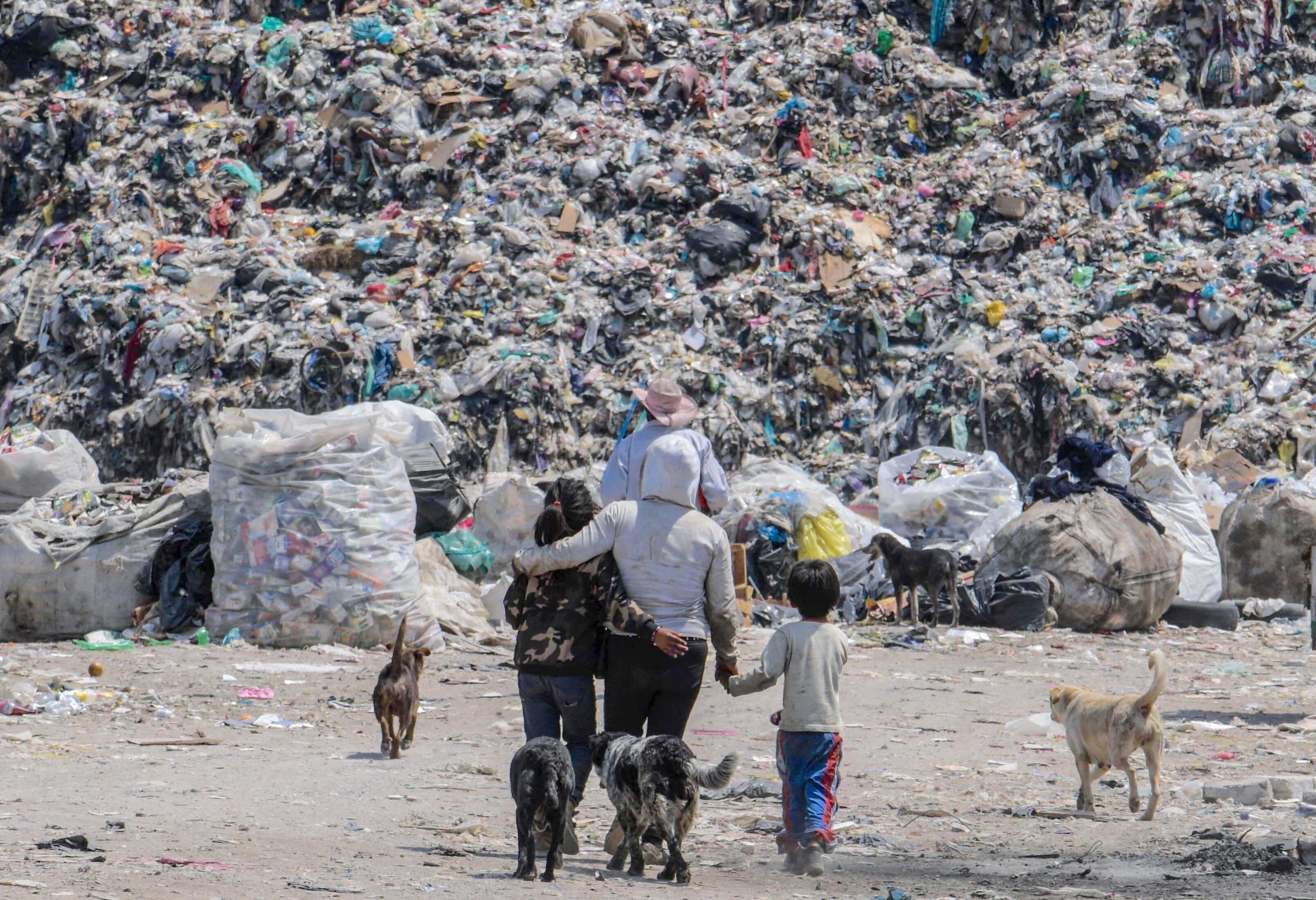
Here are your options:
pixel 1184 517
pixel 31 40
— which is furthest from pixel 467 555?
pixel 31 40

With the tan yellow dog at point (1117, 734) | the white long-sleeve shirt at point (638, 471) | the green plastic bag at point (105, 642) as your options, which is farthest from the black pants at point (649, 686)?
the green plastic bag at point (105, 642)

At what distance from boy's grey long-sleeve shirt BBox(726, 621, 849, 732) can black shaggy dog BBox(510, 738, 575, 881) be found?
46 cm

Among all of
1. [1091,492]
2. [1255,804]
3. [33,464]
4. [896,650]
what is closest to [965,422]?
[1091,492]

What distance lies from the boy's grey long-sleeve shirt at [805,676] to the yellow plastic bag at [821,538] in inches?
207

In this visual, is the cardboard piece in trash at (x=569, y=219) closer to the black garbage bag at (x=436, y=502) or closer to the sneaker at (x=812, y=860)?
the black garbage bag at (x=436, y=502)

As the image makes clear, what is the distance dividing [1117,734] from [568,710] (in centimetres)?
137

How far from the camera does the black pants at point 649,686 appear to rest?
3.38 metres

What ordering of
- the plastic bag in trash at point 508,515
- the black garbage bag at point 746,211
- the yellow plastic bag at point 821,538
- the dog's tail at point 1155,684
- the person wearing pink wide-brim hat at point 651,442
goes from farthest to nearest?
the black garbage bag at point 746,211, the yellow plastic bag at point 821,538, the plastic bag in trash at point 508,515, the person wearing pink wide-brim hat at point 651,442, the dog's tail at point 1155,684

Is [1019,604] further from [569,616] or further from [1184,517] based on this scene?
[569,616]

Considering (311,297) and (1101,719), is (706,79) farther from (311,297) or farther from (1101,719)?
(1101,719)

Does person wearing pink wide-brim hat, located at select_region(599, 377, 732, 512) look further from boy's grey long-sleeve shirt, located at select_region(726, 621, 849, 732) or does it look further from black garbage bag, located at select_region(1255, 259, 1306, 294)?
black garbage bag, located at select_region(1255, 259, 1306, 294)

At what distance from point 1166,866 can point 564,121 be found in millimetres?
11355

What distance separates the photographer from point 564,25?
1475 cm

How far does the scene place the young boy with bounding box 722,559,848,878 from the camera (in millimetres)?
3314
